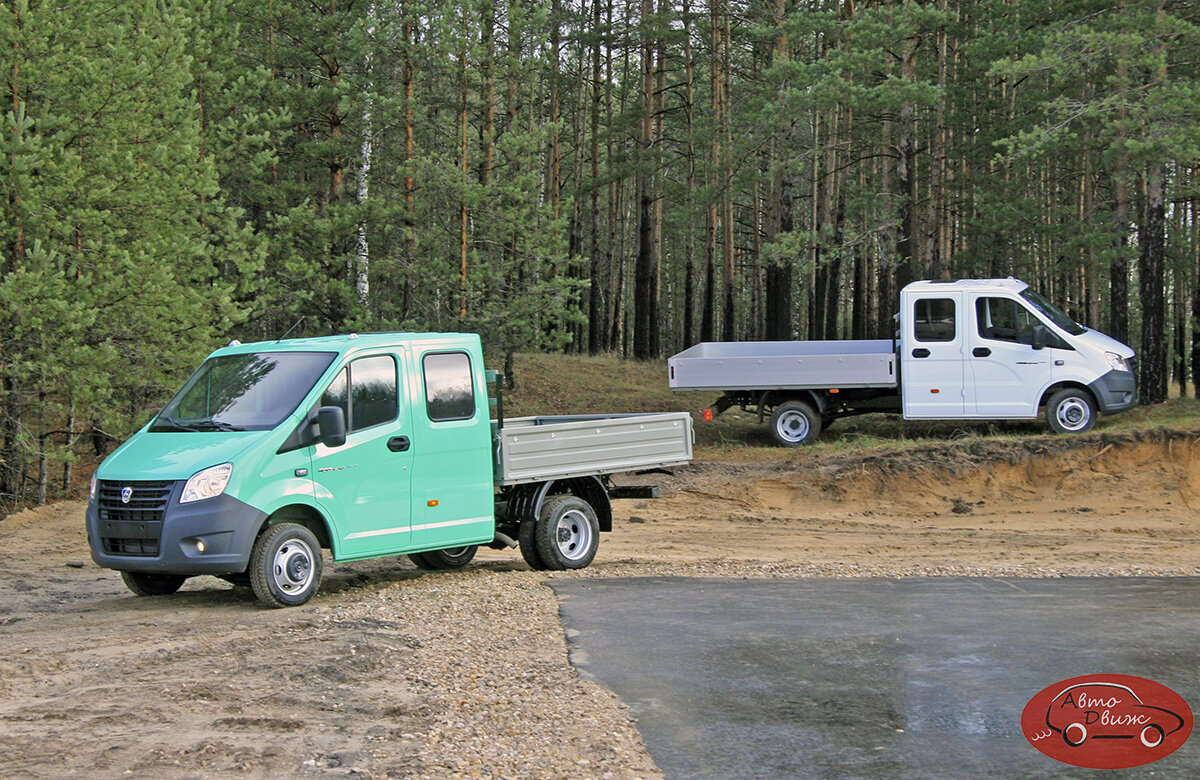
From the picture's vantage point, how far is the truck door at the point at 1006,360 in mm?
18344

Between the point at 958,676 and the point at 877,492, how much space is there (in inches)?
406

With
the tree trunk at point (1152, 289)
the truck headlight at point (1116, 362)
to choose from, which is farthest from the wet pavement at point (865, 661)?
the tree trunk at point (1152, 289)

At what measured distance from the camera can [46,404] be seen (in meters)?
14.6

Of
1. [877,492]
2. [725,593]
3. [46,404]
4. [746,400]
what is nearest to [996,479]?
[877,492]

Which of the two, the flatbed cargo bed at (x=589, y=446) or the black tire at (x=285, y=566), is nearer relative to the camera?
the black tire at (x=285, y=566)

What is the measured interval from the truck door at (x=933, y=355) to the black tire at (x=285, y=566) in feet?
40.5

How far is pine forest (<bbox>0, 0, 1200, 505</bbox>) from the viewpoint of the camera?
582 inches

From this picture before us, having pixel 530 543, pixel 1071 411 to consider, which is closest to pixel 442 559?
pixel 530 543

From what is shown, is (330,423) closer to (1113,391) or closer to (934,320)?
(934,320)

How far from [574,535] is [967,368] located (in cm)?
981

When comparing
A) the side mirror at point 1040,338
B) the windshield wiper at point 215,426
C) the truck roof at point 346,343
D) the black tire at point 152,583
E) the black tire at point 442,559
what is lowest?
the black tire at point 442,559

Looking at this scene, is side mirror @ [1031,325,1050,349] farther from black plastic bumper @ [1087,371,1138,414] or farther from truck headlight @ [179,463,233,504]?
truck headlight @ [179,463,233,504]

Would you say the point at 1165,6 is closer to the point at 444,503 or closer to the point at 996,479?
the point at 996,479

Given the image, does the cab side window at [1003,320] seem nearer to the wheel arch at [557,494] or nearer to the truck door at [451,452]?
the wheel arch at [557,494]
